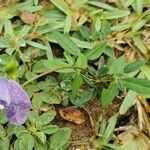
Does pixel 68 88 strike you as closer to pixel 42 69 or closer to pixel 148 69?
pixel 42 69

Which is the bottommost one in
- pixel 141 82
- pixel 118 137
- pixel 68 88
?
pixel 118 137

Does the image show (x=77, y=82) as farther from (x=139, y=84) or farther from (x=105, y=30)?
(x=105, y=30)

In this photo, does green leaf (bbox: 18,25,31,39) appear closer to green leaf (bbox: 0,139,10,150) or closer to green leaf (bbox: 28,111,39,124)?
green leaf (bbox: 28,111,39,124)

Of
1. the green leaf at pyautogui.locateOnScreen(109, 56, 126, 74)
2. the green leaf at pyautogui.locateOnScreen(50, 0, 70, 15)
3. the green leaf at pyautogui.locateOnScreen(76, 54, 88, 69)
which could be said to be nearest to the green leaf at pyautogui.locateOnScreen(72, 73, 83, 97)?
the green leaf at pyautogui.locateOnScreen(76, 54, 88, 69)

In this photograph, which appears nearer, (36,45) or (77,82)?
(77,82)

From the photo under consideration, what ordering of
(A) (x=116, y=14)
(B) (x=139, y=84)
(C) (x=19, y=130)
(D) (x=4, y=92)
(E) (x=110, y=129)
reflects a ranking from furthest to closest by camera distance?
(A) (x=116, y=14)
(E) (x=110, y=129)
(C) (x=19, y=130)
(B) (x=139, y=84)
(D) (x=4, y=92)

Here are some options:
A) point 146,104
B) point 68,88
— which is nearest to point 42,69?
point 68,88

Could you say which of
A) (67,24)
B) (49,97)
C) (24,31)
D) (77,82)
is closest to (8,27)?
(24,31)
